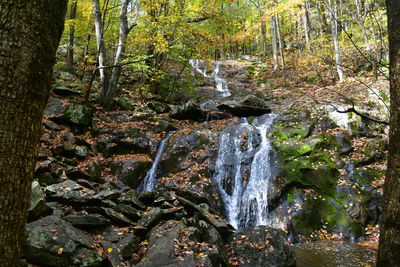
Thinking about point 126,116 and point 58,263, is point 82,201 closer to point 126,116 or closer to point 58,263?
point 58,263

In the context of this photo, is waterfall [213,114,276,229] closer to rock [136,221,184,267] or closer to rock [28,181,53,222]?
rock [136,221,184,267]

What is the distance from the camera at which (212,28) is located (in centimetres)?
1711

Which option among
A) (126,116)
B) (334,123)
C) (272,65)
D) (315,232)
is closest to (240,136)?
(334,123)

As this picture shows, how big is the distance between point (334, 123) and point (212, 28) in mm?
11209

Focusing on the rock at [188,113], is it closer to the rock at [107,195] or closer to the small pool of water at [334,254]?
the rock at [107,195]

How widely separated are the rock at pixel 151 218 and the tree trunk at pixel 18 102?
11.9 ft

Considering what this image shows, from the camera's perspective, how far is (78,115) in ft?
34.9

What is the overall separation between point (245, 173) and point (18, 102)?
27.4ft

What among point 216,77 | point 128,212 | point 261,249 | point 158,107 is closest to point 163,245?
point 128,212

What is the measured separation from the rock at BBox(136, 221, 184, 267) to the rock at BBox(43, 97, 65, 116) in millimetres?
8203

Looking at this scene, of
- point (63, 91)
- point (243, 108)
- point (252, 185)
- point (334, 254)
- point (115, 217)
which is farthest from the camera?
point (243, 108)

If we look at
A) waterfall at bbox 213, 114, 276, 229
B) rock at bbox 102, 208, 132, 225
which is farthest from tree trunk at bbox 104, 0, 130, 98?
rock at bbox 102, 208, 132, 225

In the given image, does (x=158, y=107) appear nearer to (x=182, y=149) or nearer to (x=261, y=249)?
(x=182, y=149)

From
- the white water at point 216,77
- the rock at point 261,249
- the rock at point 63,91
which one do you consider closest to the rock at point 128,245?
the rock at point 261,249
